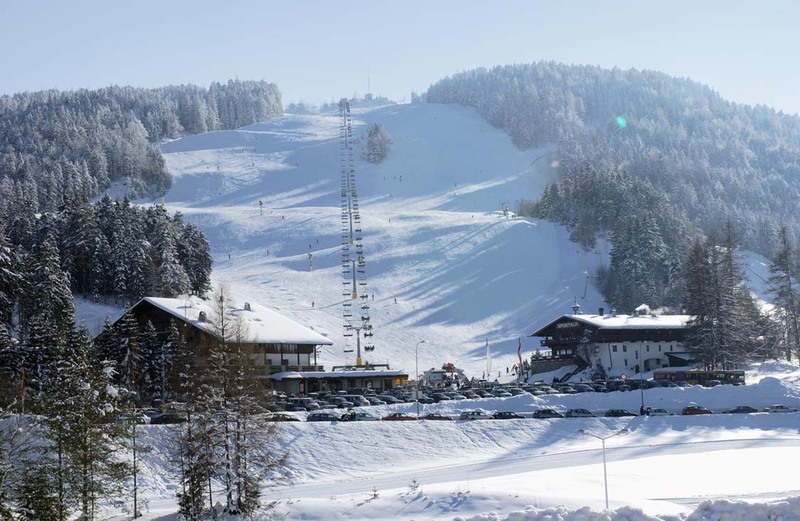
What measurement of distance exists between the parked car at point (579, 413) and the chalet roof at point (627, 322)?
3025 centimetres

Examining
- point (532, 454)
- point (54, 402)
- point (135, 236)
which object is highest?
point (135, 236)

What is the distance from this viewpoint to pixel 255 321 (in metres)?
85.6

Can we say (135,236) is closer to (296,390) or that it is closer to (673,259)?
(296,390)

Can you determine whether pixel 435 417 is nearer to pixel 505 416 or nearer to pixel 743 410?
pixel 505 416

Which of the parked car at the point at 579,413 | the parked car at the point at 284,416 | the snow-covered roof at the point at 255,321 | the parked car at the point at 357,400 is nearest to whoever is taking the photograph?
the parked car at the point at 284,416

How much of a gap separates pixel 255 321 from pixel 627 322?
39.3 meters

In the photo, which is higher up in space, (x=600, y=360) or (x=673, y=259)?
(x=673, y=259)

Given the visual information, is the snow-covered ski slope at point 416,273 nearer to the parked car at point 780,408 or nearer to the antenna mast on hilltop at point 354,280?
the antenna mast on hilltop at point 354,280

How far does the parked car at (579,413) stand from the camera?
205 ft

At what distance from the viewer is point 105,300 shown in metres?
95.7

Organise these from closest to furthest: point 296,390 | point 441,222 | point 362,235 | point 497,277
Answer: point 296,390 < point 497,277 < point 362,235 < point 441,222

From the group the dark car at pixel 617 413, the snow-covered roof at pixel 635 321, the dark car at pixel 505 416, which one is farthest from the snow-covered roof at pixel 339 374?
the dark car at pixel 617 413

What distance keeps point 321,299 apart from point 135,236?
32.8m

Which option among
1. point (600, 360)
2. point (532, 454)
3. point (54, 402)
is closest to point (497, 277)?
point (600, 360)
